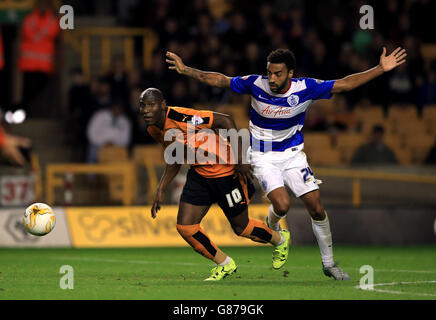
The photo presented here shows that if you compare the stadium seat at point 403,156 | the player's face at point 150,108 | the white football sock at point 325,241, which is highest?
the player's face at point 150,108

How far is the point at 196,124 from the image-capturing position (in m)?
9.62

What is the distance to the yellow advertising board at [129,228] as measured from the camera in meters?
15.2

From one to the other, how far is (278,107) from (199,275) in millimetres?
1989

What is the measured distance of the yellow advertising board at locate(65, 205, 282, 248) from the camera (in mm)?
15219

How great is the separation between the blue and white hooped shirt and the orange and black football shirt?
0.50 metres

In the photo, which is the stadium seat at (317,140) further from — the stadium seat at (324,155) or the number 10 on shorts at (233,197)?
the number 10 on shorts at (233,197)

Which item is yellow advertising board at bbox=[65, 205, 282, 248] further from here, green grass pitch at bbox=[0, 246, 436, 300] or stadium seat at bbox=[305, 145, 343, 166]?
stadium seat at bbox=[305, 145, 343, 166]

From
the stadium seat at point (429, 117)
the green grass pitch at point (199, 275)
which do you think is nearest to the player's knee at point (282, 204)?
the green grass pitch at point (199, 275)

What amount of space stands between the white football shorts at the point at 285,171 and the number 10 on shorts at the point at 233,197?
1.20ft

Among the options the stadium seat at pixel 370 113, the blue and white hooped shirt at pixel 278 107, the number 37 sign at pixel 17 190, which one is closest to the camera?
the blue and white hooped shirt at pixel 278 107

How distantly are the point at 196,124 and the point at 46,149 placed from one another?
955cm
